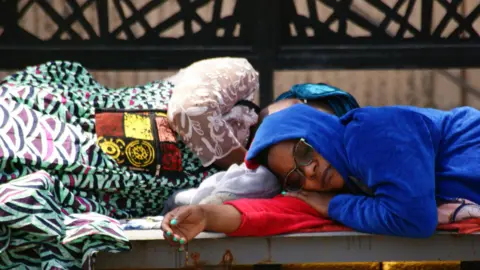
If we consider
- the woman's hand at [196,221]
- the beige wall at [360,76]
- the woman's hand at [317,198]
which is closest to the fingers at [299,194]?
the woman's hand at [317,198]

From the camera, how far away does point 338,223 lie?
3061mm

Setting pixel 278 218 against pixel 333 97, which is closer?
pixel 278 218

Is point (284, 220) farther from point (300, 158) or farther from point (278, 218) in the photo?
point (300, 158)

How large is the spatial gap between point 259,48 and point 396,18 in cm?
74

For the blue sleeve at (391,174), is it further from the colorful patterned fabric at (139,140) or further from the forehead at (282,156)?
the colorful patterned fabric at (139,140)

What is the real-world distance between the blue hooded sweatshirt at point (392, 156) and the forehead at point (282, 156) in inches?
1.3

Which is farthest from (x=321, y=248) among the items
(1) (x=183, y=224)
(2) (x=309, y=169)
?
(1) (x=183, y=224)

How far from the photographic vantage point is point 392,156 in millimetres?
2832

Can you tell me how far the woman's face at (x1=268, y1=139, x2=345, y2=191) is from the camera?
304cm

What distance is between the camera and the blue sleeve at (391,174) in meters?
2.80

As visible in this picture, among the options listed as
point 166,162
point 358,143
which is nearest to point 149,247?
point 166,162

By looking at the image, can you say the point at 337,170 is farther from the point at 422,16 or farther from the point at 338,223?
the point at 422,16

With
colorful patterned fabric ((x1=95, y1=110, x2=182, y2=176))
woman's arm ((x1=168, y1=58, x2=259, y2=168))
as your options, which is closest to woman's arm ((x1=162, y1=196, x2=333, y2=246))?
woman's arm ((x1=168, y1=58, x2=259, y2=168))

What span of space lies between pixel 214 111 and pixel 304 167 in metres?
0.49
